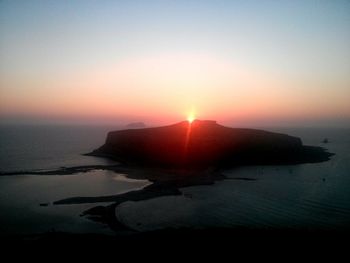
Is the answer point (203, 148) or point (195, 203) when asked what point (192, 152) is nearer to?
point (203, 148)

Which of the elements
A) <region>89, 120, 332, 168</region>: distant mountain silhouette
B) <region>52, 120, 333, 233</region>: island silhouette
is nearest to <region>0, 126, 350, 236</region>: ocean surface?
<region>52, 120, 333, 233</region>: island silhouette

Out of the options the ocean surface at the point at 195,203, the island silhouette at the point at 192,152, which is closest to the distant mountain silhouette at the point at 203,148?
the island silhouette at the point at 192,152

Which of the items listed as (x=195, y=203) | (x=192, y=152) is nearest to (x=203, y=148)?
(x=192, y=152)

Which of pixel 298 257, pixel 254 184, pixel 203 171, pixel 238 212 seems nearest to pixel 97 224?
pixel 238 212

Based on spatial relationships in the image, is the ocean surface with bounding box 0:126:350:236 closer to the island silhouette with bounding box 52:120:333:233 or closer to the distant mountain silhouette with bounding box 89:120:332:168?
the island silhouette with bounding box 52:120:333:233

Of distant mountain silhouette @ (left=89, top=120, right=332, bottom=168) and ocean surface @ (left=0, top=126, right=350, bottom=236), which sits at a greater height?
distant mountain silhouette @ (left=89, top=120, right=332, bottom=168)

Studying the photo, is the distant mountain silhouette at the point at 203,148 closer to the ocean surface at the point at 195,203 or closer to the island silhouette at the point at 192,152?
the island silhouette at the point at 192,152

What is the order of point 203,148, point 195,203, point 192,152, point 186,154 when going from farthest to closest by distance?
point 203,148 < point 192,152 < point 186,154 < point 195,203

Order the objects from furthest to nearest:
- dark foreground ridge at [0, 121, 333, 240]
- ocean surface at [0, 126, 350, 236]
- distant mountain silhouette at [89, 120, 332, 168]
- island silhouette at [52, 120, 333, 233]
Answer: distant mountain silhouette at [89, 120, 332, 168] < island silhouette at [52, 120, 333, 233] < dark foreground ridge at [0, 121, 333, 240] < ocean surface at [0, 126, 350, 236]

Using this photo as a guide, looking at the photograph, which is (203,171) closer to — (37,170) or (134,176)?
(134,176)
